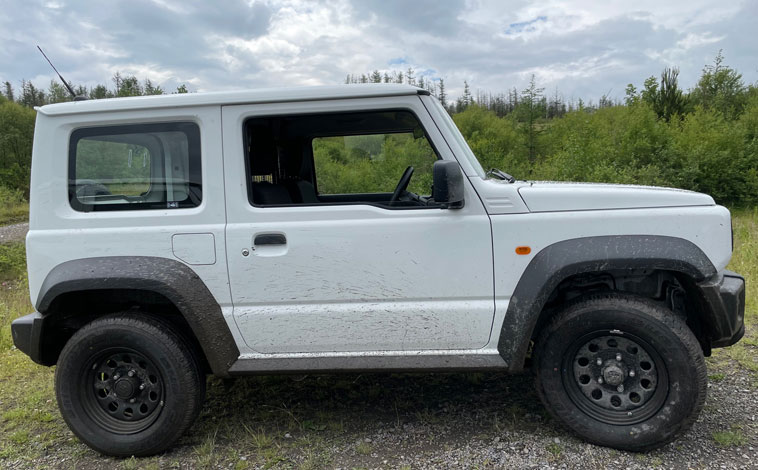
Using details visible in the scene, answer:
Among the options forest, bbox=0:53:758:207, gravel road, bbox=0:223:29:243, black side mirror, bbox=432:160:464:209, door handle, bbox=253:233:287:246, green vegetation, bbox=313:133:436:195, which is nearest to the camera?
black side mirror, bbox=432:160:464:209

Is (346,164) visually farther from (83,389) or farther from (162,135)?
(83,389)

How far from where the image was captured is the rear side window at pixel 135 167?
2.95 metres

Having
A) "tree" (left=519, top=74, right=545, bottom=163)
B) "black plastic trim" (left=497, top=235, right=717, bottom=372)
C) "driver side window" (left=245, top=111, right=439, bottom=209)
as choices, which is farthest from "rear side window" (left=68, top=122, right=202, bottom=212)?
"tree" (left=519, top=74, right=545, bottom=163)

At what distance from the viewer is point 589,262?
268cm

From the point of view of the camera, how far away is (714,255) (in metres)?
2.68

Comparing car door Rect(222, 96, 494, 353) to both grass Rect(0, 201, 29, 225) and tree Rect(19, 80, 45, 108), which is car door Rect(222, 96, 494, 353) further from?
tree Rect(19, 80, 45, 108)

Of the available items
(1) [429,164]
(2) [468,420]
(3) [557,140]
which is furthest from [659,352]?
(3) [557,140]

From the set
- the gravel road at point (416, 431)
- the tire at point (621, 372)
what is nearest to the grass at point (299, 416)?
the gravel road at point (416, 431)

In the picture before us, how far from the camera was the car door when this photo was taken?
110 inches

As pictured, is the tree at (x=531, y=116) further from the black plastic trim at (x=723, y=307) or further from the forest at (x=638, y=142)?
the black plastic trim at (x=723, y=307)

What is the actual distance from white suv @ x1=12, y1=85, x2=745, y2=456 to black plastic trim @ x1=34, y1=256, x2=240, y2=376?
0.01 m

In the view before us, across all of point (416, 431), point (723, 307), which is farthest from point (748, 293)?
point (416, 431)

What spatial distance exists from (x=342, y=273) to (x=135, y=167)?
1.39 metres

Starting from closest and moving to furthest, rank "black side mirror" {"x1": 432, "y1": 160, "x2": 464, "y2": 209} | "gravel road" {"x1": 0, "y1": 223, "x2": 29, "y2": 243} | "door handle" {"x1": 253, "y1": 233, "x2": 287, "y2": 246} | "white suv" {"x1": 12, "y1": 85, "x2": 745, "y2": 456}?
"black side mirror" {"x1": 432, "y1": 160, "x2": 464, "y2": 209} → "white suv" {"x1": 12, "y1": 85, "x2": 745, "y2": 456} → "door handle" {"x1": 253, "y1": 233, "x2": 287, "y2": 246} → "gravel road" {"x1": 0, "y1": 223, "x2": 29, "y2": 243}
